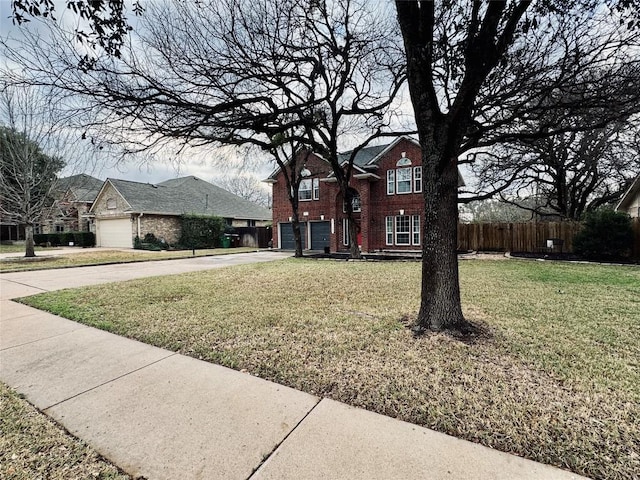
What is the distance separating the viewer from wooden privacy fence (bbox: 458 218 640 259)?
46.7ft

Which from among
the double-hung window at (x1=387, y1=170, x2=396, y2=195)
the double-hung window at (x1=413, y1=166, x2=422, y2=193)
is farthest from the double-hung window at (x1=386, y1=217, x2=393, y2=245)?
the double-hung window at (x1=413, y1=166, x2=422, y2=193)

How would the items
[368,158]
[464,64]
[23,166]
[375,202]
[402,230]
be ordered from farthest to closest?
[368,158] < [375,202] < [402,230] < [23,166] < [464,64]

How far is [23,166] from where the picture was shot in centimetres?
1362

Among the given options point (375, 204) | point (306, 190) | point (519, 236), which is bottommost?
point (519, 236)

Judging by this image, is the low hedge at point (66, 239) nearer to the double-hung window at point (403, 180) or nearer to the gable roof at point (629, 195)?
the double-hung window at point (403, 180)

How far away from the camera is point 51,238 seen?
84.3 feet

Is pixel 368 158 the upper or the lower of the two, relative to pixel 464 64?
upper

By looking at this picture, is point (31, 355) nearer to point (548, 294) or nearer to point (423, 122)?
point (423, 122)

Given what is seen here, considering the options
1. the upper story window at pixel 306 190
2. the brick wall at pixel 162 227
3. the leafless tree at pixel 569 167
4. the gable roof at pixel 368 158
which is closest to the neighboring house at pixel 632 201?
the leafless tree at pixel 569 167

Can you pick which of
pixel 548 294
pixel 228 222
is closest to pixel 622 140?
pixel 548 294

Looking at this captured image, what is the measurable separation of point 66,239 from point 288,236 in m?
18.9

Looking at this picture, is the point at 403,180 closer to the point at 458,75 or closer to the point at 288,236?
the point at 288,236

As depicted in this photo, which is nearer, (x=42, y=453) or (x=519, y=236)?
(x=42, y=453)

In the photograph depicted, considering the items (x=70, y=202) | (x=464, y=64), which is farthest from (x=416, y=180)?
(x=70, y=202)
